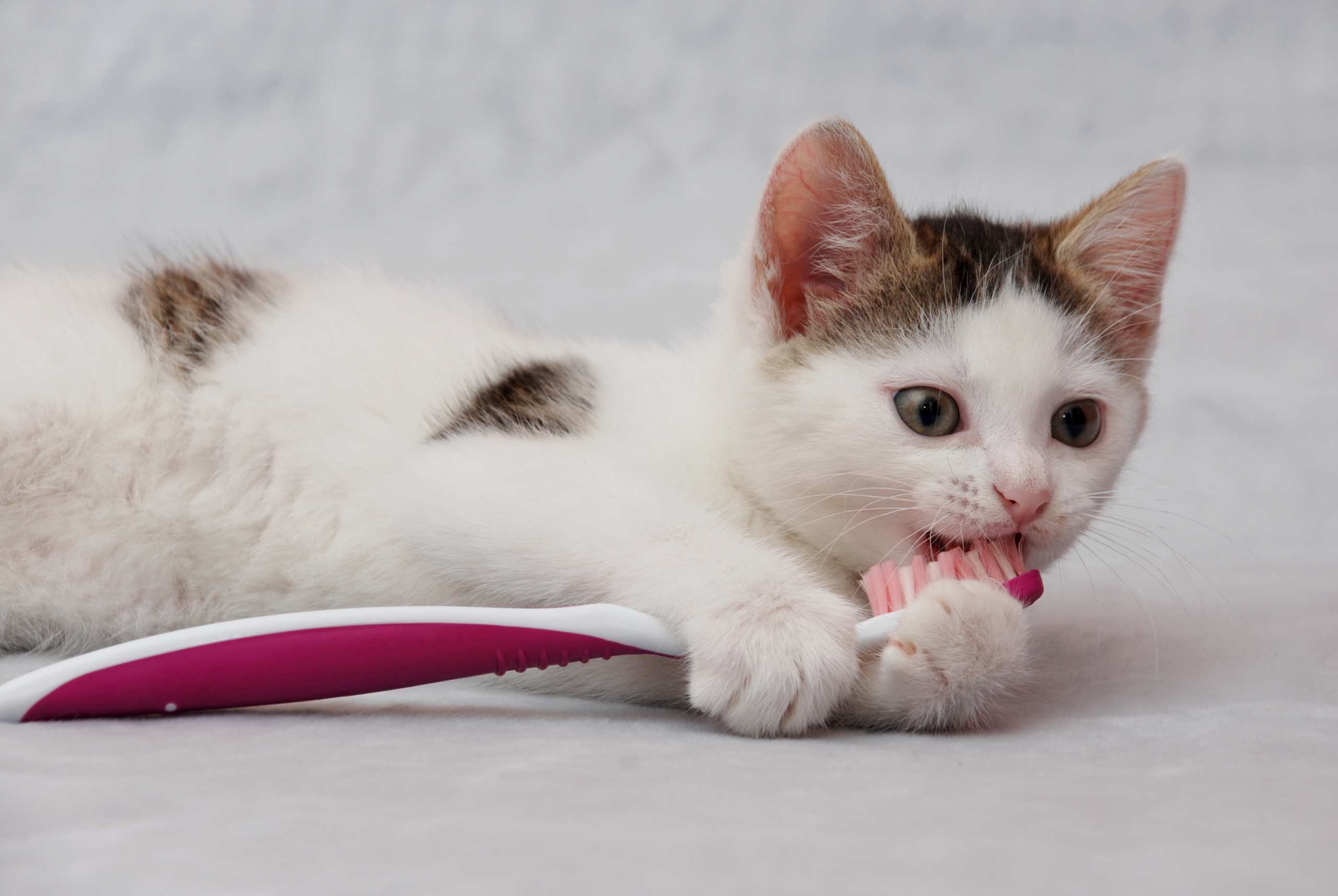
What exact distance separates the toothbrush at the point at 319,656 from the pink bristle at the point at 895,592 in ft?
0.85

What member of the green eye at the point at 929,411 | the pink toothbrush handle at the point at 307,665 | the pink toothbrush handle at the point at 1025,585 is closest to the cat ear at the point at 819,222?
the green eye at the point at 929,411

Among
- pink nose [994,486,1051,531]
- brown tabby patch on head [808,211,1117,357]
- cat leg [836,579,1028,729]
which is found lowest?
cat leg [836,579,1028,729]

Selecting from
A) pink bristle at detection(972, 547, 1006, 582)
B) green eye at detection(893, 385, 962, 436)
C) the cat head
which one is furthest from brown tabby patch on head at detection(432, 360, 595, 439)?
pink bristle at detection(972, 547, 1006, 582)

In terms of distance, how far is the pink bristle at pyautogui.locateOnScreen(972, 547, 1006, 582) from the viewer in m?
1.22

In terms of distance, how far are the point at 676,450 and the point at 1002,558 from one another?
457mm

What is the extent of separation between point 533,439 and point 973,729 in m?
0.67

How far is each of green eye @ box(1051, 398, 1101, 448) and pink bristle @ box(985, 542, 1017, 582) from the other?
180mm

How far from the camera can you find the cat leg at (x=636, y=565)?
1.06m

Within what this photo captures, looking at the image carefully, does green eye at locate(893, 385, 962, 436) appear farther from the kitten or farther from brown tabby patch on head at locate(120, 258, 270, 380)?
brown tabby patch on head at locate(120, 258, 270, 380)

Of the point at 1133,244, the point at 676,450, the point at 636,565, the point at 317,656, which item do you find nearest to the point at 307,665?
the point at 317,656

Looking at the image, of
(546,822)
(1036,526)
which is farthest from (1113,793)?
(546,822)

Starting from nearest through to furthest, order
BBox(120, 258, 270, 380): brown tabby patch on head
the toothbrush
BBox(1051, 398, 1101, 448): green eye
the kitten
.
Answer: the toothbrush → the kitten → BBox(1051, 398, 1101, 448): green eye → BBox(120, 258, 270, 380): brown tabby patch on head

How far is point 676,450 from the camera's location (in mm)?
1438

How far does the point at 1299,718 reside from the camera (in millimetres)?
1211
